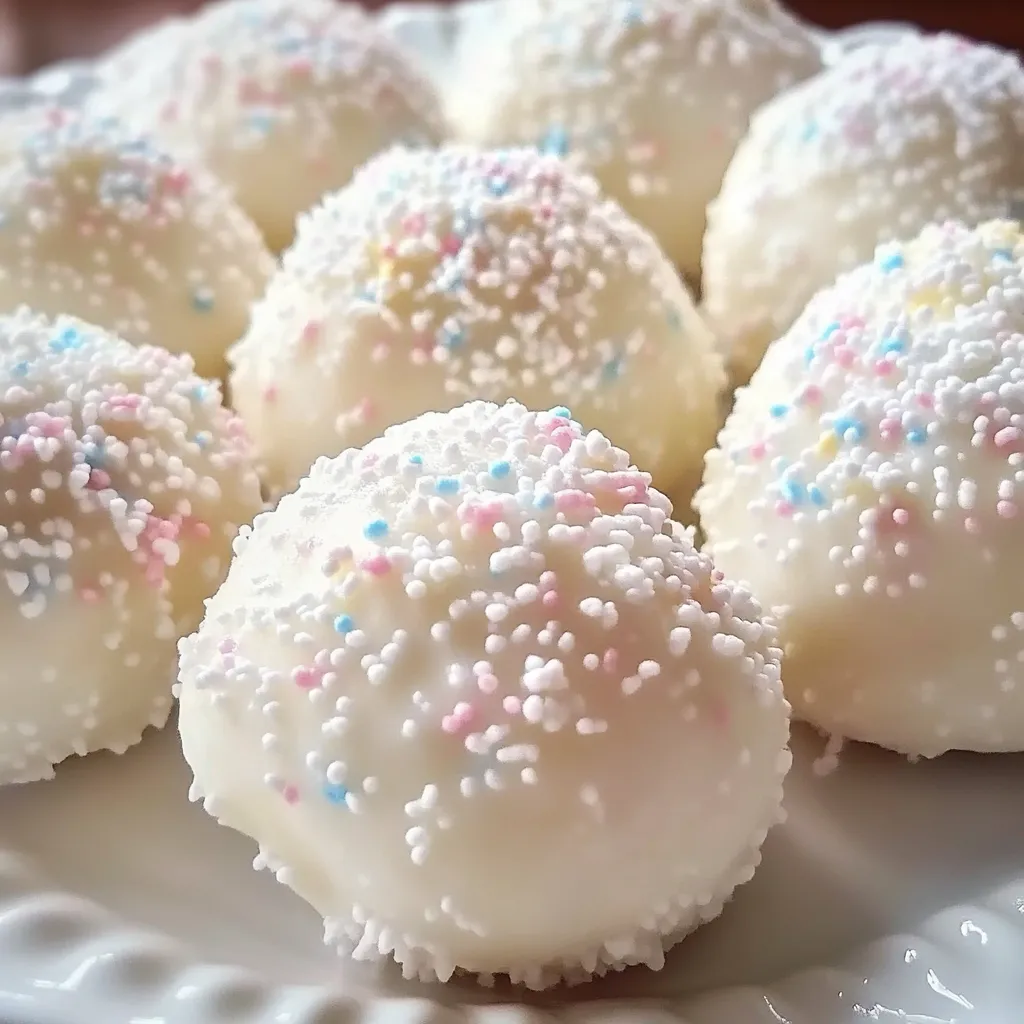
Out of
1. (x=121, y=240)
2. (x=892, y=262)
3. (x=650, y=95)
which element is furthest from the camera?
(x=650, y=95)

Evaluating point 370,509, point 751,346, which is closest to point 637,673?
point 370,509

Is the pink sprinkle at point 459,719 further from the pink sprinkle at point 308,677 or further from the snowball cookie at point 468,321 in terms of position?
the snowball cookie at point 468,321

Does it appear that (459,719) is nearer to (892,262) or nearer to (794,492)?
(794,492)

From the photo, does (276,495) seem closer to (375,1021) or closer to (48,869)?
(48,869)

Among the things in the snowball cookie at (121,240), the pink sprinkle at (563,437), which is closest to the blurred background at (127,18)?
the snowball cookie at (121,240)

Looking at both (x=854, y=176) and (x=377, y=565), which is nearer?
(x=377, y=565)

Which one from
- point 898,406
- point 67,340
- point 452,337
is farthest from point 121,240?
point 898,406
